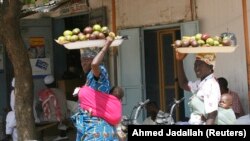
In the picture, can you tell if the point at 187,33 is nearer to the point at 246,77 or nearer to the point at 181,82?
the point at 246,77

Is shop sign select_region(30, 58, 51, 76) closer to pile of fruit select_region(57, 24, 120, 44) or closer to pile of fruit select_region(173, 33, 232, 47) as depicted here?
pile of fruit select_region(57, 24, 120, 44)

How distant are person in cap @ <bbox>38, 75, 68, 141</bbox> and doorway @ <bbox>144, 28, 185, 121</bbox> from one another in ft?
5.24

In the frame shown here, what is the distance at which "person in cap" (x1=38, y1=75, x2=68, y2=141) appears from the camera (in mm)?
8797

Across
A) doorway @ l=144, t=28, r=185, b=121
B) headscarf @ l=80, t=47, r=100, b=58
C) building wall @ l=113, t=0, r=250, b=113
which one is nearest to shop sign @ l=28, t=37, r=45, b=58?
building wall @ l=113, t=0, r=250, b=113

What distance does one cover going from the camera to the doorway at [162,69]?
27.6 ft

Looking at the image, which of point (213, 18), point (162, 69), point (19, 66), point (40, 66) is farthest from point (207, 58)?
point (40, 66)

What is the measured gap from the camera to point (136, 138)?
3.50 meters

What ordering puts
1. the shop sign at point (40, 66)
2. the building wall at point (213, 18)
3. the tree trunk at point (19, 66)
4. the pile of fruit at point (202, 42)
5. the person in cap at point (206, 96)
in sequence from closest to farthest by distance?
the person in cap at point (206, 96)
the pile of fruit at point (202, 42)
the tree trunk at point (19, 66)
the building wall at point (213, 18)
the shop sign at point (40, 66)

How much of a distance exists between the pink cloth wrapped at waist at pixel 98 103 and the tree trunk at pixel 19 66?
7.34ft

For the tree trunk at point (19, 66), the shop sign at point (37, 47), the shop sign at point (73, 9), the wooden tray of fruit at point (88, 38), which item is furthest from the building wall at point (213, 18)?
the wooden tray of fruit at point (88, 38)

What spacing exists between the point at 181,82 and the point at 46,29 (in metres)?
6.19

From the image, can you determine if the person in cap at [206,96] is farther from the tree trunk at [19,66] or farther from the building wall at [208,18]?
the building wall at [208,18]

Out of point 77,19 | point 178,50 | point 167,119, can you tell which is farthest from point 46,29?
point 178,50

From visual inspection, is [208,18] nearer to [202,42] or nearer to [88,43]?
[202,42]
